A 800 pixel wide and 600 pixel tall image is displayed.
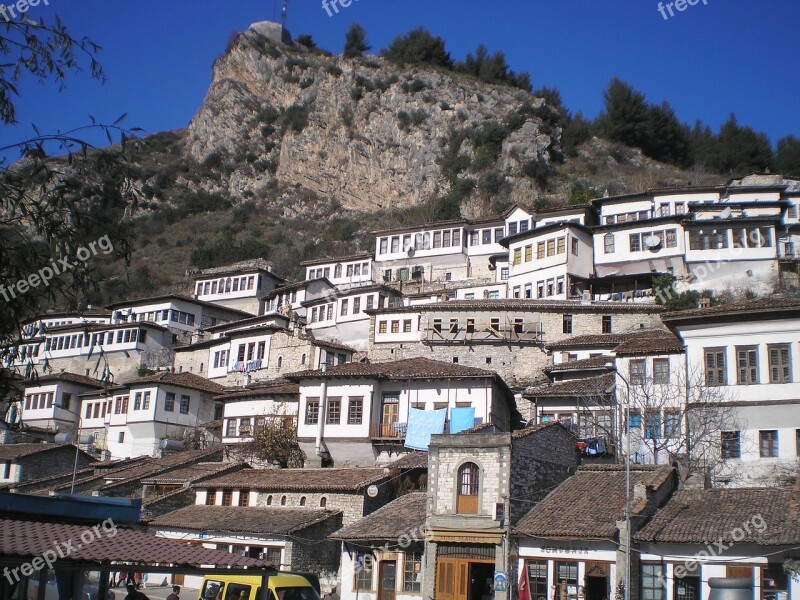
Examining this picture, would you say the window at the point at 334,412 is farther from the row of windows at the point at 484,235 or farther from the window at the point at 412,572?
the row of windows at the point at 484,235

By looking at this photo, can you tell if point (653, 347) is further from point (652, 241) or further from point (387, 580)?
point (652, 241)

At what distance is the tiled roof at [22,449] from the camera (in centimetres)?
5312

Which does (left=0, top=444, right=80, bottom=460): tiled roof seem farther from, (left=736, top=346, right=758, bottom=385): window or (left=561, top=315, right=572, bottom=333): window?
(left=736, top=346, right=758, bottom=385): window

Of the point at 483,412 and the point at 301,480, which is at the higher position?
the point at 483,412

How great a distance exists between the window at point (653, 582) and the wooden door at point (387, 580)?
9.51 metres

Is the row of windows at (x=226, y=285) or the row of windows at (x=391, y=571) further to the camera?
the row of windows at (x=226, y=285)

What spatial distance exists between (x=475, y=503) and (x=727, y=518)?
27.6ft

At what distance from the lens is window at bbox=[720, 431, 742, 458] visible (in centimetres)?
3531

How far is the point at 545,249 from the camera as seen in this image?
66.2 meters

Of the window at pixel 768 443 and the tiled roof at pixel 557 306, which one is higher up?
the tiled roof at pixel 557 306

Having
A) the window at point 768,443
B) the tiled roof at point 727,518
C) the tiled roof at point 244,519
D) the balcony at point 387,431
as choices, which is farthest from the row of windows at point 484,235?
the tiled roof at point 727,518

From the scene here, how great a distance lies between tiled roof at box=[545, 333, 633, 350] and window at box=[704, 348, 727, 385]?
13282 mm

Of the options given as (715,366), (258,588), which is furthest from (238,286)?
(258,588)

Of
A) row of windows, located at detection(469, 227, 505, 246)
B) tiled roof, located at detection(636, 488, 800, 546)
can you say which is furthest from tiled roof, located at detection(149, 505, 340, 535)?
row of windows, located at detection(469, 227, 505, 246)
